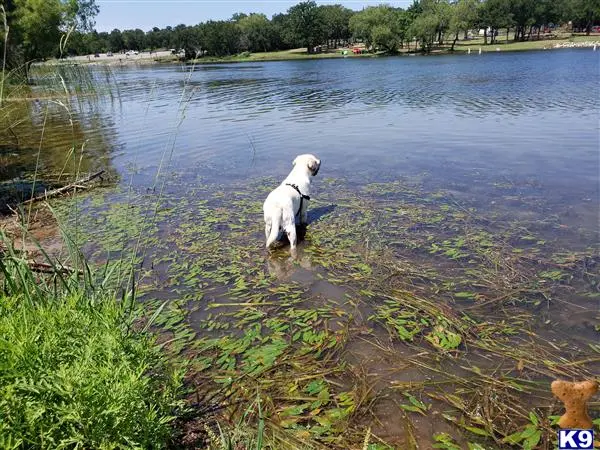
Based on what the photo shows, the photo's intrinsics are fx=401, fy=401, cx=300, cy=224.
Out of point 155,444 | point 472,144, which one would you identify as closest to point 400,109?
point 472,144

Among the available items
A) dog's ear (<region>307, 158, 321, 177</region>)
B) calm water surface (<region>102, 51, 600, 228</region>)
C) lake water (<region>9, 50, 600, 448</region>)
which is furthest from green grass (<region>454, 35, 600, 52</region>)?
dog's ear (<region>307, 158, 321, 177</region>)

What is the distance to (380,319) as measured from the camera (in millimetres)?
5621

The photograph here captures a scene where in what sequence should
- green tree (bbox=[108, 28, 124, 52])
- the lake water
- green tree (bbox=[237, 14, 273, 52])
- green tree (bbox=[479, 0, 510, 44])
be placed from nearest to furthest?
the lake water, green tree (bbox=[479, 0, 510, 44]), green tree (bbox=[237, 14, 273, 52]), green tree (bbox=[108, 28, 124, 52])

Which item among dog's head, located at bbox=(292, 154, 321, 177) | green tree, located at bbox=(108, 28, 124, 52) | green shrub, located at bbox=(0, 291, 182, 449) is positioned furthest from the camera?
green tree, located at bbox=(108, 28, 124, 52)

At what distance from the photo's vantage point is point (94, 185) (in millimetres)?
12227

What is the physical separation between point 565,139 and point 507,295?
12.0m

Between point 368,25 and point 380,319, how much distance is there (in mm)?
117876

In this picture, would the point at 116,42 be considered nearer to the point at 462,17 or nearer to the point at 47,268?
the point at 462,17

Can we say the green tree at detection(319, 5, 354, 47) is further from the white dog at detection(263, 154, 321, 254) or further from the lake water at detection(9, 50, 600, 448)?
the white dog at detection(263, 154, 321, 254)

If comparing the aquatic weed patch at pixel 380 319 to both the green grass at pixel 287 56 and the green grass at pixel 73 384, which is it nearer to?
the green grass at pixel 73 384

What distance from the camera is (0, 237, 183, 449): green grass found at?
2.56 meters

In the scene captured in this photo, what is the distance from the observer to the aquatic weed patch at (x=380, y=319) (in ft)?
13.4

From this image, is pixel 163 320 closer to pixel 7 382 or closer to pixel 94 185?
pixel 7 382

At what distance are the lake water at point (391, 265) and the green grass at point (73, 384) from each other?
4.99 ft
